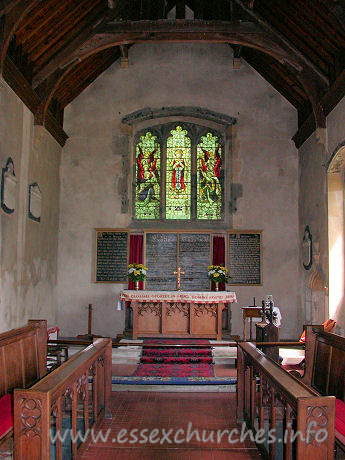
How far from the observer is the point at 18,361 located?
3863 millimetres

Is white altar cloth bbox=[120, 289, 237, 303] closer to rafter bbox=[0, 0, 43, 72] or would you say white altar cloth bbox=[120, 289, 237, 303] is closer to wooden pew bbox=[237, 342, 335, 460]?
rafter bbox=[0, 0, 43, 72]

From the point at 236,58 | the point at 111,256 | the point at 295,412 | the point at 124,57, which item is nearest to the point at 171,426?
the point at 295,412

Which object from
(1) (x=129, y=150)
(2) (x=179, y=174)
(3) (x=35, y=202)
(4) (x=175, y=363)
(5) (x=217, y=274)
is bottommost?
(4) (x=175, y=363)

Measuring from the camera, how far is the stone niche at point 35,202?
7.88 meters

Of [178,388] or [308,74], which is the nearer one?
[178,388]

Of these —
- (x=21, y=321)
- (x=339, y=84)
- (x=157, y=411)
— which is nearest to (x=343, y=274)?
(x=339, y=84)

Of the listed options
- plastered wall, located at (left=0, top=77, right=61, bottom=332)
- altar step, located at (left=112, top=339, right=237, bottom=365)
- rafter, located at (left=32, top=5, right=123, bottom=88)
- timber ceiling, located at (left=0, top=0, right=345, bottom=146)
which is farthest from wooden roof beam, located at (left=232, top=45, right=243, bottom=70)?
altar step, located at (left=112, top=339, right=237, bottom=365)

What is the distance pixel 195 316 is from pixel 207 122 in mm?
4372

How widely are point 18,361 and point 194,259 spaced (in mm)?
6248

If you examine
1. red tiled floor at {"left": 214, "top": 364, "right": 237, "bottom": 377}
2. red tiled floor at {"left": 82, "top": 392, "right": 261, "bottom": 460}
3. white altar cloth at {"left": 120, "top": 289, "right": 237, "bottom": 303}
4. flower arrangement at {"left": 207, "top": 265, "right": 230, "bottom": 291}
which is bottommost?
red tiled floor at {"left": 214, "top": 364, "right": 237, "bottom": 377}

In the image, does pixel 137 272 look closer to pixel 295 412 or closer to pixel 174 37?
pixel 174 37

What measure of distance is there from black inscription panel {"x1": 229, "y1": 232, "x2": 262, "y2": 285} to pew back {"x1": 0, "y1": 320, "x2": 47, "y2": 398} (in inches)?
229

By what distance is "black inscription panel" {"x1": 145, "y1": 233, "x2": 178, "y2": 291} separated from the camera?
9.79m

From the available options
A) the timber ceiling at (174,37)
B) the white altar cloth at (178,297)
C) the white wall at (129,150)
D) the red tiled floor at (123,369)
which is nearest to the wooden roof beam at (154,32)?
the timber ceiling at (174,37)
